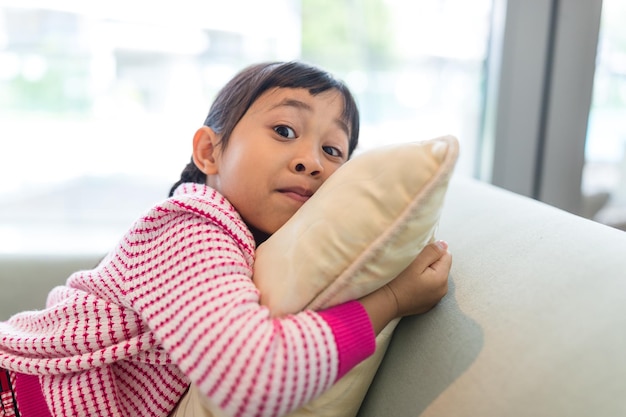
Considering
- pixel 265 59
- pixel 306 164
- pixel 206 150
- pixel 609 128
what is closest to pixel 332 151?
pixel 306 164

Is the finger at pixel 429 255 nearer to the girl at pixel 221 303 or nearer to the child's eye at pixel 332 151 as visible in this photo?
the girl at pixel 221 303

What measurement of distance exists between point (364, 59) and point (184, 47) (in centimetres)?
51

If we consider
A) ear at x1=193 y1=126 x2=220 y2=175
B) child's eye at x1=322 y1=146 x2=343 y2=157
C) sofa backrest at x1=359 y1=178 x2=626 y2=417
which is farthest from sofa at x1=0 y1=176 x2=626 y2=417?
ear at x1=193 y1=126 x2=220 y2=175

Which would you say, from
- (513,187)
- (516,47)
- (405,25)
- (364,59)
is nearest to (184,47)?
(364,59)

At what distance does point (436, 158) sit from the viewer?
1.77 feet

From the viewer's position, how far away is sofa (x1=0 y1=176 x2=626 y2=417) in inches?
18.9

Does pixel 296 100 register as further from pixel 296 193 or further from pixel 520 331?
pixel 520 331

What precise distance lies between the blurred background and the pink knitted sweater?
0.77m

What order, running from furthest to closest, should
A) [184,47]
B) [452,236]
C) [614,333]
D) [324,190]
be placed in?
[184,47] → [452,236] → [324,190] → [614,333]

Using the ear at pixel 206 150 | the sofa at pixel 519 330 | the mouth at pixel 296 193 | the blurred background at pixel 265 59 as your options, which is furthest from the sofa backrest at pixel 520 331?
the blurred background at pixel 265 59

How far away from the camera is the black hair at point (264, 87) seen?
0.77 metres

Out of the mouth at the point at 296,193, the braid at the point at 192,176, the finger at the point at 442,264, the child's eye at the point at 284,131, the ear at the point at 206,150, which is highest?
the child's eye at the point at 284,131

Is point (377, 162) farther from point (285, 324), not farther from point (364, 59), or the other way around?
point (364, 59)

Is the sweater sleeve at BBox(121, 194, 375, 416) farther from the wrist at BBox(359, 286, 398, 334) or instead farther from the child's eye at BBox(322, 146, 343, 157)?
the child's eye at BBox(322, 146, 343, 157)
